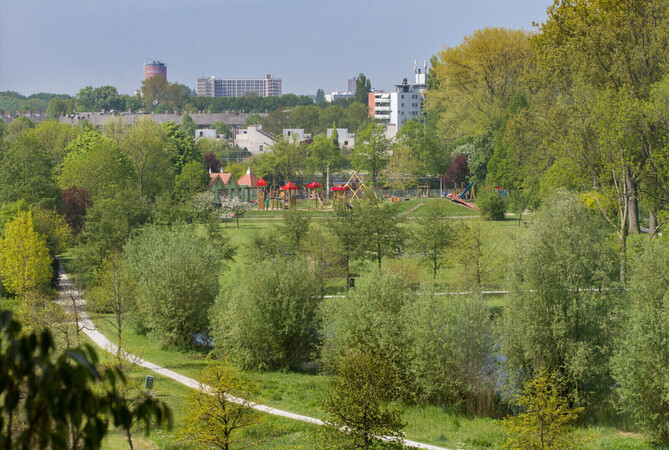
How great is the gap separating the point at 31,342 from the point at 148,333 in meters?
28.0

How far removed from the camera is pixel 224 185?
71875 mm

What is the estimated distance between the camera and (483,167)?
6988 centimetres

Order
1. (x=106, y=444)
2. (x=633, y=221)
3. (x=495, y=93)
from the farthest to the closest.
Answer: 1. (x=495, y=93)
2. (x=633, y=221)
3. (x=106, y=444)

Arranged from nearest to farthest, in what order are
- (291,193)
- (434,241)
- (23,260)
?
(23,260)
(434,241)
(291,193)

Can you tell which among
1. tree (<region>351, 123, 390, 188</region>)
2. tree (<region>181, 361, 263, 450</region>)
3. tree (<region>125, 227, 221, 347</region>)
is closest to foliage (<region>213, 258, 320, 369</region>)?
tree (<region>125, 227, 221, 347</region>)

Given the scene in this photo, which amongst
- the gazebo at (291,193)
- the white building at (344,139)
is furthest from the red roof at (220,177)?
the white building at (344,139)

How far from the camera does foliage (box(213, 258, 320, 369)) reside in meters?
27.7

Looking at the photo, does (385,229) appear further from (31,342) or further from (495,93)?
(495,93)

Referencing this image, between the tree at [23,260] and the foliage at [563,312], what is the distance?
73.9 ft

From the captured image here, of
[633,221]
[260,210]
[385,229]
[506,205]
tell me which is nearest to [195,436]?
[385,229]

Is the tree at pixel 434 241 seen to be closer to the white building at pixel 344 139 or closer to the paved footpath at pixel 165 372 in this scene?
the paved footpath at pixel 165 372

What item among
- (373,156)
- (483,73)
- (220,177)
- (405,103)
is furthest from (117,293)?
(405,103)

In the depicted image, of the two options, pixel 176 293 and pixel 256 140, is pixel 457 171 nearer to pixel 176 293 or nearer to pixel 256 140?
pixel 256 140

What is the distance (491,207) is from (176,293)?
3142 cm
